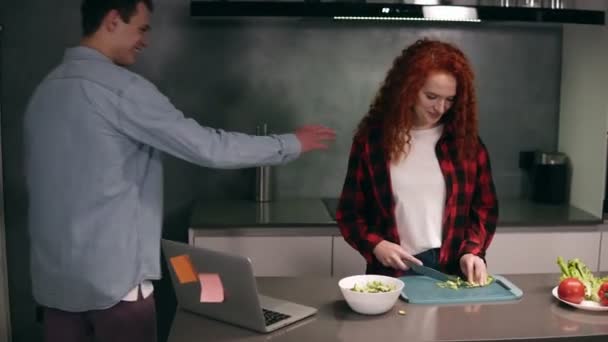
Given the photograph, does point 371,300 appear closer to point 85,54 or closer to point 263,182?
point 85,54

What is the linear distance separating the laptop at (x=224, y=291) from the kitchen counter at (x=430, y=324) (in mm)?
23

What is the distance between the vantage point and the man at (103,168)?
192 cm

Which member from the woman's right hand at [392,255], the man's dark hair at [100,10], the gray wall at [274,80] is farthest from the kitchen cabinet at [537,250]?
the man's dark hair at [100,10]

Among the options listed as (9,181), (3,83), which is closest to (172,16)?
(3,83)

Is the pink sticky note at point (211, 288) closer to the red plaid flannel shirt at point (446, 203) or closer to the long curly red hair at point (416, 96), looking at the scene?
the red plaid flannel shirt at point (446, 203)

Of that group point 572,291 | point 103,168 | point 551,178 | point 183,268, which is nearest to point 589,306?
point 572,291

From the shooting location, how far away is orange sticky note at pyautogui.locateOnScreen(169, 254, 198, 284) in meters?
1.77

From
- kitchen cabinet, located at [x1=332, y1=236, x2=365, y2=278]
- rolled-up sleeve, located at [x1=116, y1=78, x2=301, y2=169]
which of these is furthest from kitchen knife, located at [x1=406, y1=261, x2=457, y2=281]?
kitchen cabinet, located at [x1=332, y1=236, x2=365, y2=278]

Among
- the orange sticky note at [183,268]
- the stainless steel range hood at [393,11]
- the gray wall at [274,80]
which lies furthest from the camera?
the gray wall at [274,80]

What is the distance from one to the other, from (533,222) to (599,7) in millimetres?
1023

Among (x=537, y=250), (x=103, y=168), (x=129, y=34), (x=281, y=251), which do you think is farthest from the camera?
(x=537, y=250)

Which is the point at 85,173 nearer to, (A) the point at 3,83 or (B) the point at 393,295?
(B) the point at 393,295

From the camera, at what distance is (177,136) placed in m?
1.96

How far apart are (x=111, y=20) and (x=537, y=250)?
2061 millimetres
